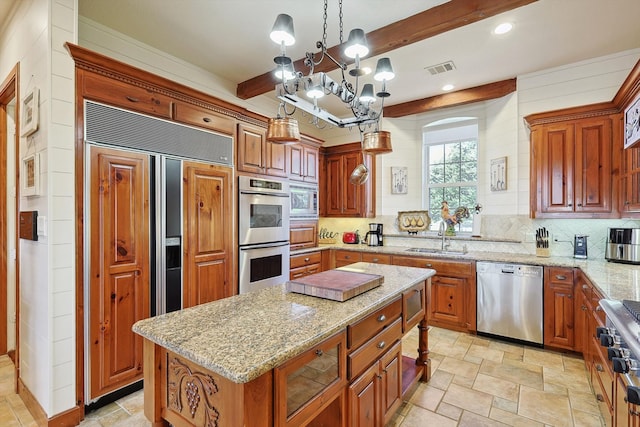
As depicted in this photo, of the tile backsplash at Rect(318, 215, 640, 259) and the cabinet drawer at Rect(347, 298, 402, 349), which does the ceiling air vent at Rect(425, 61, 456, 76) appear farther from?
the cabinet drawer at Rect(347, 298, 402, 349)

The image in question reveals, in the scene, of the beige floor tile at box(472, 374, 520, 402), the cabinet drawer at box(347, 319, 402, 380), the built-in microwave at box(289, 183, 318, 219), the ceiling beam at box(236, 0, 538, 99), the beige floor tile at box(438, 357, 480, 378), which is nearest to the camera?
the cabinet drawer at box(347, 319, 402, 380)

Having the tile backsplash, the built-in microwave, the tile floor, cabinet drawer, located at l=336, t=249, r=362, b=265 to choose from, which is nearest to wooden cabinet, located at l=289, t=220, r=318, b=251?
the built-in microwave

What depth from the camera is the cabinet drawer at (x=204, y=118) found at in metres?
2.67

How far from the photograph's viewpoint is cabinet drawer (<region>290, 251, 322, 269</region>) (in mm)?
4070

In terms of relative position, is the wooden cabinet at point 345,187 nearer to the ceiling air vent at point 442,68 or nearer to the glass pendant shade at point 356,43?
→ the ceiling air vent at point 442,68

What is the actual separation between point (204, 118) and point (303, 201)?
6.05 ft

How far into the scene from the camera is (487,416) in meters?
2.15

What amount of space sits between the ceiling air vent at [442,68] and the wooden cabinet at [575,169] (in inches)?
44.4

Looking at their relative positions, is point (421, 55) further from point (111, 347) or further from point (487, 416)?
point (111, 347)

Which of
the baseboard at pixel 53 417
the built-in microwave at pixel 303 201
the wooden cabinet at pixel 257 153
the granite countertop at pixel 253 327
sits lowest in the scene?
the baseboard at pixel 53 417

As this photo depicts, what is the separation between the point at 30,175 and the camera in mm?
2160

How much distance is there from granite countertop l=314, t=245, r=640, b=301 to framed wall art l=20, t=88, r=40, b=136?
3486 mm

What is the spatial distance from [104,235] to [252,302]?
1.29 metres

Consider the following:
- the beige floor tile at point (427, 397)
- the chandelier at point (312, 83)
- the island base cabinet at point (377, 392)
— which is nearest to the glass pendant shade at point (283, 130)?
the chandelier at point (312, 83)
